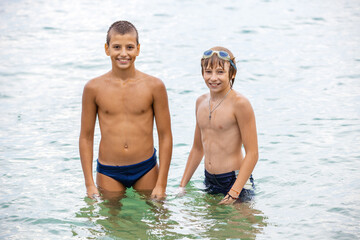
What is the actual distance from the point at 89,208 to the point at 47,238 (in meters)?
0.56

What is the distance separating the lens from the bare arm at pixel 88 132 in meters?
4.86

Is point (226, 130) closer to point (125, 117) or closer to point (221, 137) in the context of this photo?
point (221, 137)

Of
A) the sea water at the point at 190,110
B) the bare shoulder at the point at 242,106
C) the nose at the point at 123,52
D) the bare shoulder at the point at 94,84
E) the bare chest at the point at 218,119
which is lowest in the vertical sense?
the sea water at the point at 190,110

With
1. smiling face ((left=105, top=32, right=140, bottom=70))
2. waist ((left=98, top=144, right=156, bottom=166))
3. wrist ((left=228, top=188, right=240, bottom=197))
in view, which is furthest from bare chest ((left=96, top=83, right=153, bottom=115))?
→ wrist ((left=228, top=188, right=240, bottom=197))

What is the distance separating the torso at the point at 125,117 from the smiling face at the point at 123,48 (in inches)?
7.2

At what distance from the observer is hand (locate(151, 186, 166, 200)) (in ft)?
16.1

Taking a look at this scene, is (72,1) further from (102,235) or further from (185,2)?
(102,235)

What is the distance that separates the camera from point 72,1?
59.4 feet

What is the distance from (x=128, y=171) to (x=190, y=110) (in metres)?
4.38

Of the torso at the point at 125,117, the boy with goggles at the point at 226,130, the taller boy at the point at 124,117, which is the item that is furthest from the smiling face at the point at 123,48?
the boy with goggles at the point at 226,130

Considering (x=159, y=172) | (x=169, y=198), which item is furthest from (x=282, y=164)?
(x=159, y=172)

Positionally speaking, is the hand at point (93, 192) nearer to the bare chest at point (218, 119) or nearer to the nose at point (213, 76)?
the bare chest at point (218, 119)

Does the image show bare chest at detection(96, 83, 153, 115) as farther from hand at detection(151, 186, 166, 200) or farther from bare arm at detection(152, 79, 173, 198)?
hand at detection(151, 186, 166, 200)

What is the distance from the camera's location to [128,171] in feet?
16.3
